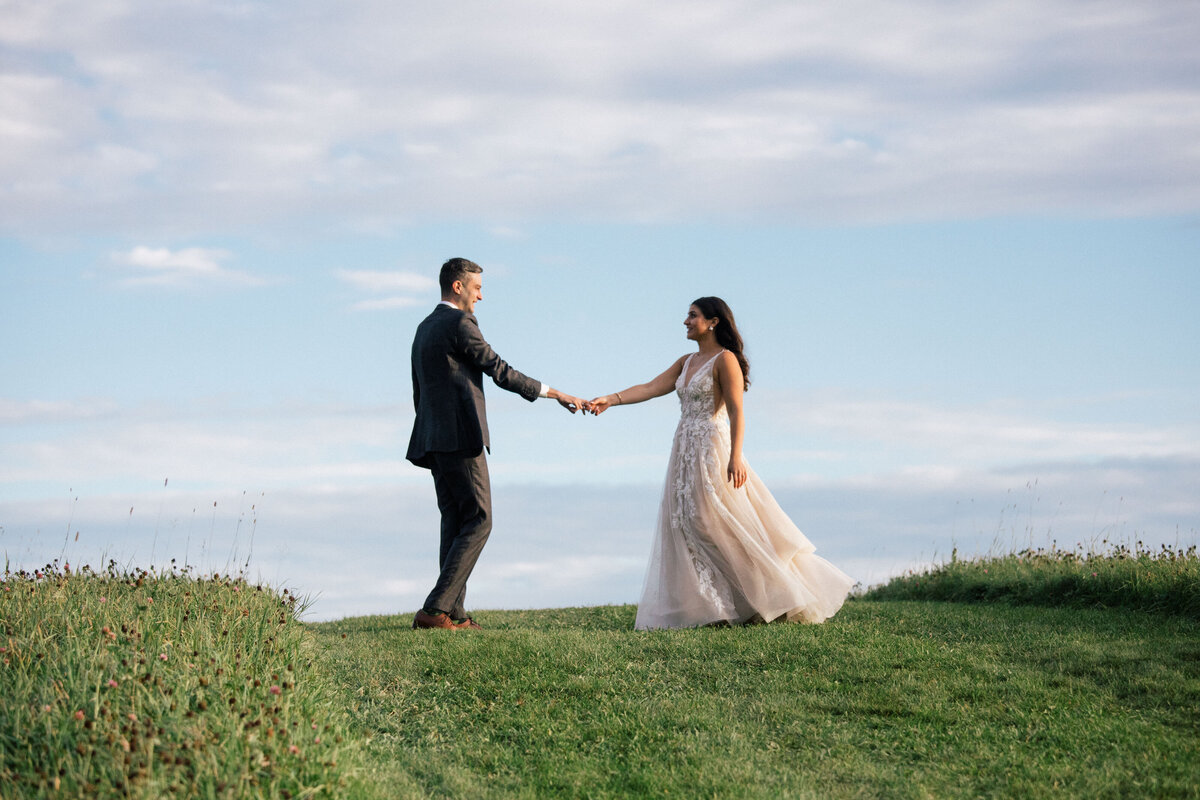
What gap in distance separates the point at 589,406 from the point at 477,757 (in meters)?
5.60

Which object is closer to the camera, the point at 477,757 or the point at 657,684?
the point at 477,757

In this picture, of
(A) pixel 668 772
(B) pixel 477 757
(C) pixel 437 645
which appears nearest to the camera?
(A) pixel 668 772

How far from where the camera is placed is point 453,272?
10539mm

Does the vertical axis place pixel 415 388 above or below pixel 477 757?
above

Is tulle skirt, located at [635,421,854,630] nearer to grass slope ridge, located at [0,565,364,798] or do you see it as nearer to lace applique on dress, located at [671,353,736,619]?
lace applique on dress, located at [671,353,736,619]

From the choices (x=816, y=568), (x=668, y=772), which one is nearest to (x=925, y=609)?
(x=816, y=568)

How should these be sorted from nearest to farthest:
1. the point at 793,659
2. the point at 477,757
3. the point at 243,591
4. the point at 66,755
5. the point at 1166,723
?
1. the point at 66,755
2. the point at 477,757
3. the point at 1166,723
4. the point at 793,659
5. the point at 243,591

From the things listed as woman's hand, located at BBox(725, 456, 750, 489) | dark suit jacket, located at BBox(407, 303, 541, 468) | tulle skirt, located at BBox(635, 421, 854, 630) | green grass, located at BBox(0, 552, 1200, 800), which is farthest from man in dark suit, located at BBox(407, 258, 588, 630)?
woman's hand, located at BBox(725, 456, 750, 489)

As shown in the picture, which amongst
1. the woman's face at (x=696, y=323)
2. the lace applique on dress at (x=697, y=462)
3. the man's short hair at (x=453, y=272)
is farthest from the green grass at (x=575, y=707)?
the man's short hair at (x=453, y=272)

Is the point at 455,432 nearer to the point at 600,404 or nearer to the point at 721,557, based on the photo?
the point at 600,404

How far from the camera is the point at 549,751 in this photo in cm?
670

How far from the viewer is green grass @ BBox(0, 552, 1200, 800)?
18.3ft

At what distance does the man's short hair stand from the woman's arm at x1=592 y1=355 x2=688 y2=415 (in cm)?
220

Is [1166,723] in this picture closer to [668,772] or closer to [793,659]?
[793,659]
